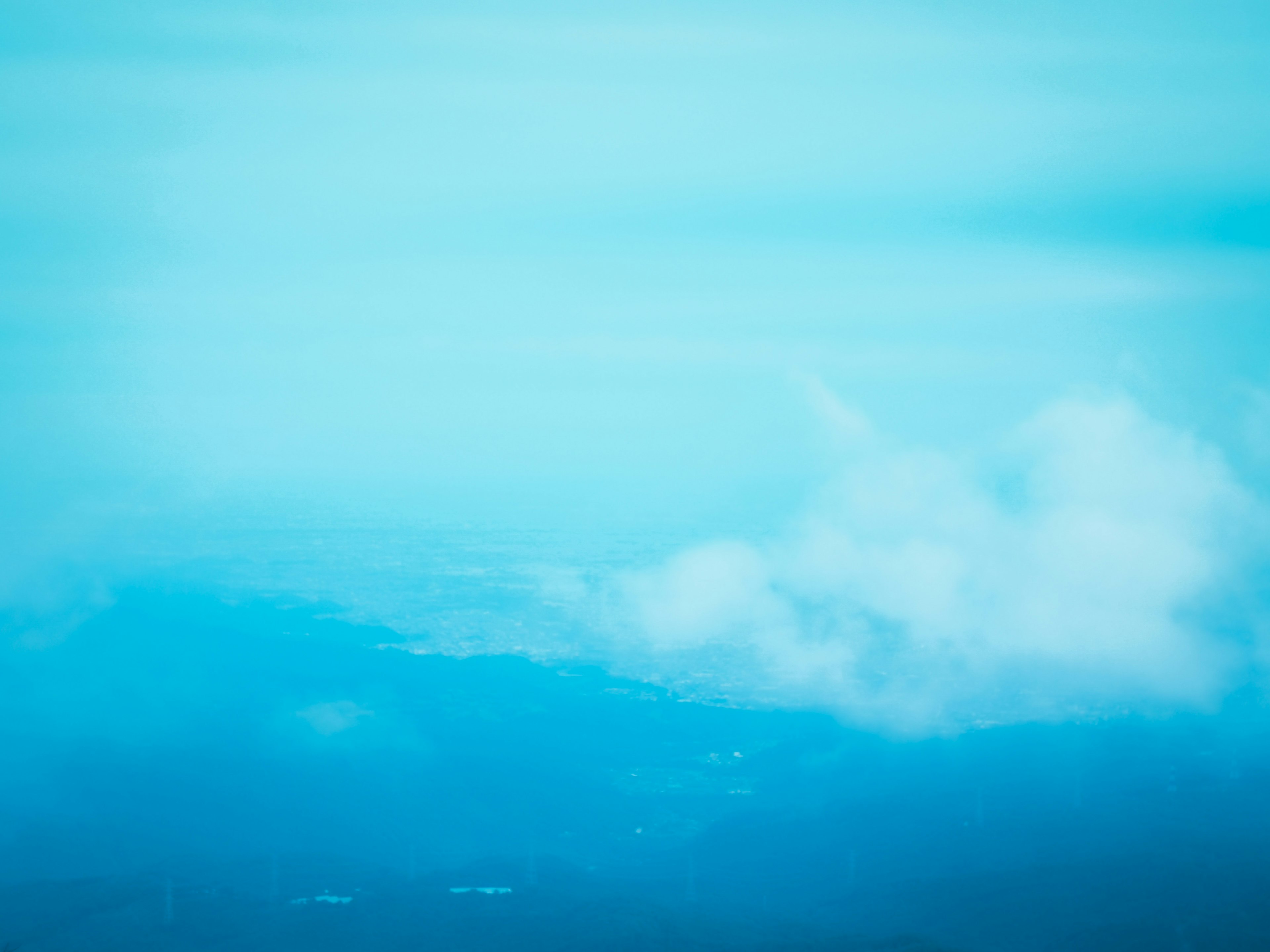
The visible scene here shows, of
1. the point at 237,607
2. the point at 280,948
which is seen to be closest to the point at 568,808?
the point at 280,948

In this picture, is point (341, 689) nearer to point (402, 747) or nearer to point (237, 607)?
point (402, 747)

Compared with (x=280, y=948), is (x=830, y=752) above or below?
above

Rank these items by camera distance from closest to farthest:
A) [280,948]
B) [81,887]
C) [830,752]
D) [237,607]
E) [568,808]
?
[280,948], [81,887], [568,808], [830,752], [237,607]

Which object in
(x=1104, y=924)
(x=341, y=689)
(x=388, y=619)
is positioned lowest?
(x=1104, y=924)

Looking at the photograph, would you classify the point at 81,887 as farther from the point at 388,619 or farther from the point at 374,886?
the point at 388,619

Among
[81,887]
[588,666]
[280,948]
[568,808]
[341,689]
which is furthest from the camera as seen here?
[588,666]

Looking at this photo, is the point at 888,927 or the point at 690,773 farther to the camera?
the point at 690,773
